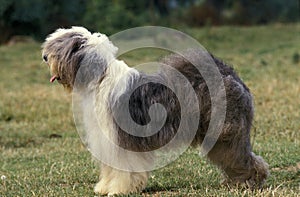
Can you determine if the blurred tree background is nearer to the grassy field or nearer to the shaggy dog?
the grassy field

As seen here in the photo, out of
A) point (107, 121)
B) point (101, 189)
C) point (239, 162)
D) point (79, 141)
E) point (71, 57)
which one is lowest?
point (79, 141)

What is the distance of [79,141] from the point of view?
10.4 m

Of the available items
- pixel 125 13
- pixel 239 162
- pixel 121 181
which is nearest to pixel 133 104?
pixel 121 181

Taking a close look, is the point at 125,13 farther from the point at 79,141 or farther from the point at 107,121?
the point at 107,121

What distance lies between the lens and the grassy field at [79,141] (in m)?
6.99

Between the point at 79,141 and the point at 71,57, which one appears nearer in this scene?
the point at 71,57

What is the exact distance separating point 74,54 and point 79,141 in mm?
4065

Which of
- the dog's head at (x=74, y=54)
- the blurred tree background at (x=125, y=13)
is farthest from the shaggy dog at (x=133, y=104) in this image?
the blurred tree background at (x=125, y=13)

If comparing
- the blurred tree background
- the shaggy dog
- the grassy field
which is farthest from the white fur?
the blurred tree background

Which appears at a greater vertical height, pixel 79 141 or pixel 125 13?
pixel 79 141

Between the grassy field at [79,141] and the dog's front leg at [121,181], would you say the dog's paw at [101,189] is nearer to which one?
the dog's front leg at [121,181]

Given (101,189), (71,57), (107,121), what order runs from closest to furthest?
(107,121)
(71,57)
(101,189)

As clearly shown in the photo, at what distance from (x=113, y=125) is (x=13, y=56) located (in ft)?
52.2

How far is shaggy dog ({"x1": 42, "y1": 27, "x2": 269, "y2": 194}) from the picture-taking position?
642 centimetres
